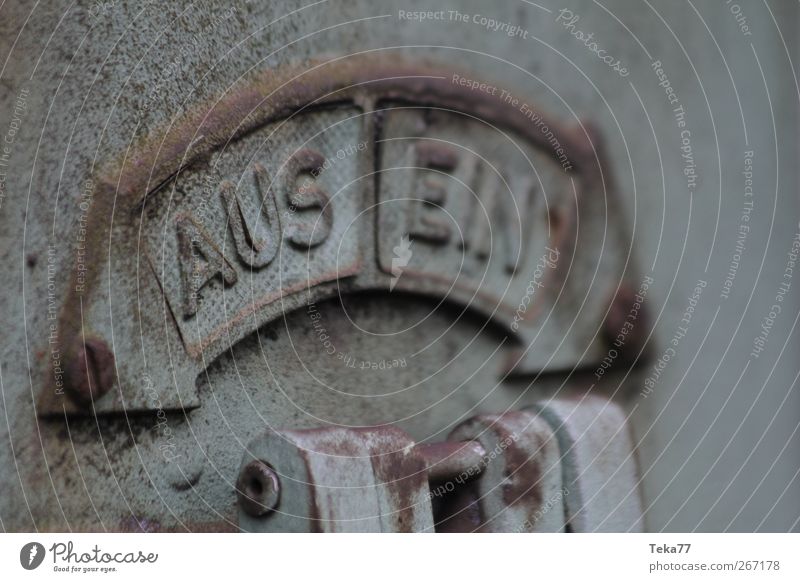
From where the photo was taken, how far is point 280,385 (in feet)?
2.74

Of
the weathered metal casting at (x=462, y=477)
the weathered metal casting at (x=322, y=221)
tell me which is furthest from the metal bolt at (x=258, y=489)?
the weathered metal casting at (x=322, y=221)

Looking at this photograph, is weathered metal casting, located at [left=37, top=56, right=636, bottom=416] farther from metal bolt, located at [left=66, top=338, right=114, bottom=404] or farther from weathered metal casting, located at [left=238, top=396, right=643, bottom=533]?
weathered metal casting, located at [left=238, top=396, right=643, bottom=533]

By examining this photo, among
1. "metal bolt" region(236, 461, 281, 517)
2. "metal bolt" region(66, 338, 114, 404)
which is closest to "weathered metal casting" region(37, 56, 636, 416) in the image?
"metal bolt" region(66, 338, 114, 404)

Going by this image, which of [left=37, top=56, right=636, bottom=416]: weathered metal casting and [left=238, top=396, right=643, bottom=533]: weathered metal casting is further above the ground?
[left=37, top=56, right=636, bottom=416]: weathered metal casting

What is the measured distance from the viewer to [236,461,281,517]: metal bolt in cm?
66

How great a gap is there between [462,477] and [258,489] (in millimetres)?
186

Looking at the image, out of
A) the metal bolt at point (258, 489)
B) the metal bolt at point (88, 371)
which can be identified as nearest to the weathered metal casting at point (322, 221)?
the metal bolt at point (88, 371)

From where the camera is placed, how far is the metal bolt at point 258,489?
0.66 metres

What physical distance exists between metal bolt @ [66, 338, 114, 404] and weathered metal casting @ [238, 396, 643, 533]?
11 centimetres

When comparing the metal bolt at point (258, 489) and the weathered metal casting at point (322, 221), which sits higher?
the weathered metal casting at point (322, 221)

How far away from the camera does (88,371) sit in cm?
69

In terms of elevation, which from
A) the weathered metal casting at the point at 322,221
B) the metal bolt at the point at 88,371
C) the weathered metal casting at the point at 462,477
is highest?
the weathered metal casting at the point at 322,221

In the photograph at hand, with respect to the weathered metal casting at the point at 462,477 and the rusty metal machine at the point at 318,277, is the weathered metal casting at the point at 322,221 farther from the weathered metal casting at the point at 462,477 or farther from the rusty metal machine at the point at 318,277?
the weathered metal casting at the point at 462,477

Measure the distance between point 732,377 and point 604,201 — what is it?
24cm
